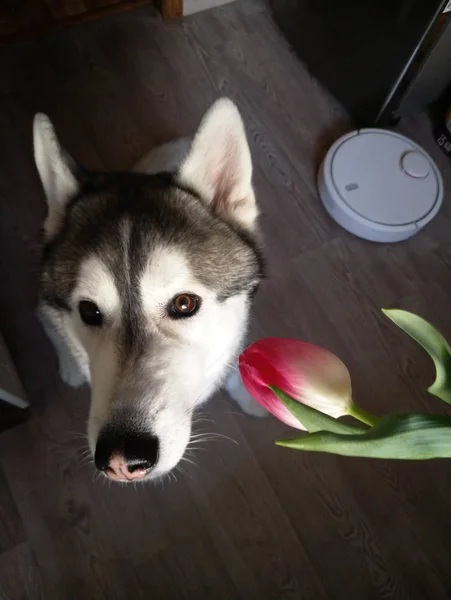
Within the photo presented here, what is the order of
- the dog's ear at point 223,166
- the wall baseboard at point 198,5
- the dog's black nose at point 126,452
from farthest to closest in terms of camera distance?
1. the wall baseboard at point 198,5
2. the dog's ear at point 223,166
3. the dog's black nose at point 126,452

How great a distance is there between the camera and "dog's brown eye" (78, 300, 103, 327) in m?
1.11

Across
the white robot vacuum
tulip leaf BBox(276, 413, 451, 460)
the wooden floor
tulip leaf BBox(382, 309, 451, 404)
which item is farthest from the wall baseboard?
tulip leaf BBox(276, 413, 451, 460)

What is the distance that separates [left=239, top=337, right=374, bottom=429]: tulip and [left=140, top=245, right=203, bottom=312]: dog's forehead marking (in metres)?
0.53

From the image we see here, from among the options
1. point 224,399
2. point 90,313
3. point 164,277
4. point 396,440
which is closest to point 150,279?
point 164,277

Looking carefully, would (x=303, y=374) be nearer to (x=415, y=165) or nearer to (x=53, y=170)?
(x=53, y=170)

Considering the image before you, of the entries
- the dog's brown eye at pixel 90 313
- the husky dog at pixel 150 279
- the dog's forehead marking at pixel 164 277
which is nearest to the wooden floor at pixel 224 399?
the husky dog at pixel 150 279

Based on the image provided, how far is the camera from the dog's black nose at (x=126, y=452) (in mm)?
939

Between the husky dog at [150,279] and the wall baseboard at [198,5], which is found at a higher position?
the wall baseboard at [198,5]

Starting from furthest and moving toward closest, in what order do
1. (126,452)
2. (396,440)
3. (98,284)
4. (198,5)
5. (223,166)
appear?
(198,5) < (223,166) < (98,284) < (126,452) < (396,440)

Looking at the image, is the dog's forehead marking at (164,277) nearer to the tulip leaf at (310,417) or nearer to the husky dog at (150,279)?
the husky dog at (150,279)

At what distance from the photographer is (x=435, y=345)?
21.9 inches

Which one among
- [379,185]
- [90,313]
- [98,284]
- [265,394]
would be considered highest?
[265,394]

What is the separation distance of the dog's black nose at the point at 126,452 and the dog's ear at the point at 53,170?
56cm

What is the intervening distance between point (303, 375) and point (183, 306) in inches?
23.4
